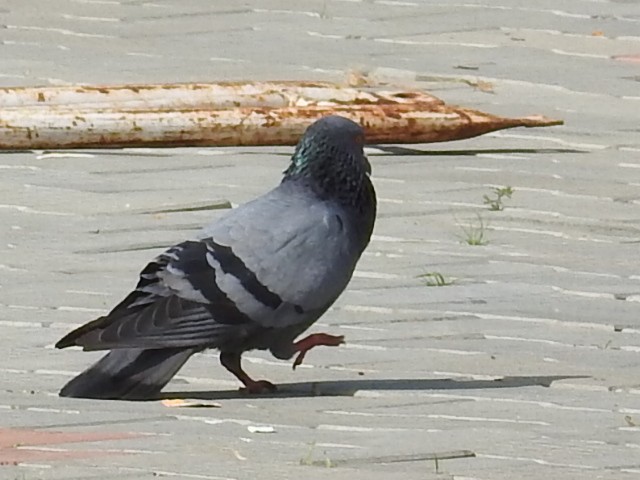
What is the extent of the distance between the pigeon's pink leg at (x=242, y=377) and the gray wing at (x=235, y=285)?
0.18 feet

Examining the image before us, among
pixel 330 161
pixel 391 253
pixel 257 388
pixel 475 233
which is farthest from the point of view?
pixel 475 233

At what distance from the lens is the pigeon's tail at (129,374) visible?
455 cm

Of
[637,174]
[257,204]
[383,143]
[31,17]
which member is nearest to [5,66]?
[31,17]

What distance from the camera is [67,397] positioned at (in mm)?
4535

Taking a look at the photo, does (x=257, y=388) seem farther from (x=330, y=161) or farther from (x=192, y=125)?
(x=192, y=125)

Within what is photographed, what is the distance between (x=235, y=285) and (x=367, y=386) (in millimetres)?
414

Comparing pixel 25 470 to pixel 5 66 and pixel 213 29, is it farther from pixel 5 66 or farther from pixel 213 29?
pixel 213 29

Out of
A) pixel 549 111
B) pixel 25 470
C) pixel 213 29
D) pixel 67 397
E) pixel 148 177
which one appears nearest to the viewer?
pixel 25 470

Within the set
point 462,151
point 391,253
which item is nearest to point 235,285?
point 391,253

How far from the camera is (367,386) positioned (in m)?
4.76

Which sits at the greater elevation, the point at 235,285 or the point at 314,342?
the point at 235,285

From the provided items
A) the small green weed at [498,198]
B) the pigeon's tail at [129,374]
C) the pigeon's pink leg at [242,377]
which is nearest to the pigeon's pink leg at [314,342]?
the pigeon's pink leg at [242,377]

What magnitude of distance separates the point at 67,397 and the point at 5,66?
12.2ft

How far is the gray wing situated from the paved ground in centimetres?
18
